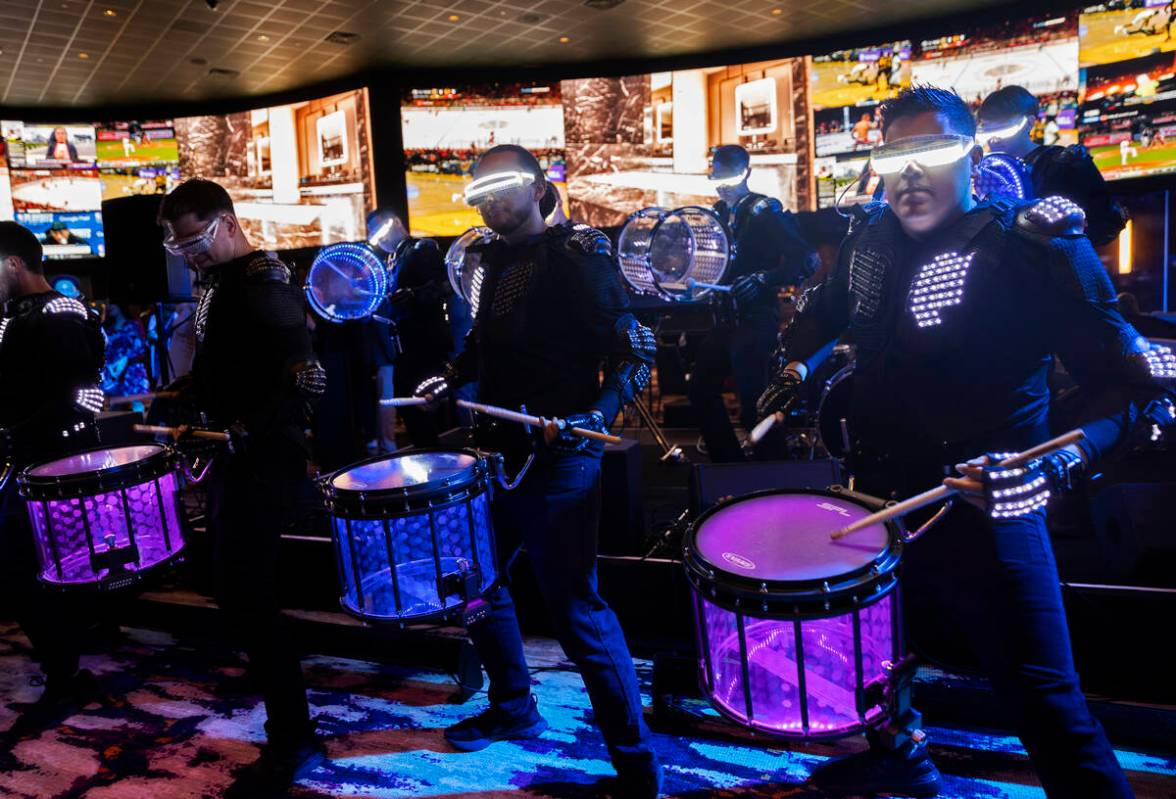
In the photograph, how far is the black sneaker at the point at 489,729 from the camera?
9.51 ft

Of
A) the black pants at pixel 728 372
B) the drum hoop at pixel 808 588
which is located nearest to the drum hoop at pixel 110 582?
the drum hoop at pixel 808 588

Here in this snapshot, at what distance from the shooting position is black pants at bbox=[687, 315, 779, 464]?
4816 millimetres

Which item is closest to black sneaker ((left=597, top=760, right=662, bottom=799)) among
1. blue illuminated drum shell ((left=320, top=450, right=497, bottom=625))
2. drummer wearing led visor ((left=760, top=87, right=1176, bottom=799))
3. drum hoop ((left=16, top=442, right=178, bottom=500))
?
blue illuminated drum shell ((left=320, top=450, right=497, bottom=625))

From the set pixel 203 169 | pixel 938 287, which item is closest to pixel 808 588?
pixel 938 287

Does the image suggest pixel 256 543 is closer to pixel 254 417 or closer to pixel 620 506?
pixel 254 417

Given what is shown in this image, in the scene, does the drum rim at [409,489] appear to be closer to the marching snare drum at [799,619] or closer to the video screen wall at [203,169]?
the marching snare drum at [799,619]

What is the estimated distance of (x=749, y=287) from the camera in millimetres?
4641

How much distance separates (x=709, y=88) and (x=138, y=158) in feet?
27.8

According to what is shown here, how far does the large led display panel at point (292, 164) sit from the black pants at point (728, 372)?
23.6 ft

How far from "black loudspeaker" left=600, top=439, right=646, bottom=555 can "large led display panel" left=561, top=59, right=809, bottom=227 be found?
690cm

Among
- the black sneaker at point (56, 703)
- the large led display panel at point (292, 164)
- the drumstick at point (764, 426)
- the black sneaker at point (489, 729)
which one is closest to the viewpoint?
the drumstick at point (764, 426)

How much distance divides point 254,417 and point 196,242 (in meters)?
0.66

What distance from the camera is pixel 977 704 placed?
2834 millimetres

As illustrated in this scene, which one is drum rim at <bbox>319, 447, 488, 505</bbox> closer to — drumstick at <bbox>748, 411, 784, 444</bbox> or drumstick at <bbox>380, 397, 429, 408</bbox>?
drumstick at <bbox>380, 397, 429, 408</bbox>
